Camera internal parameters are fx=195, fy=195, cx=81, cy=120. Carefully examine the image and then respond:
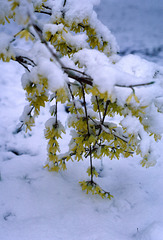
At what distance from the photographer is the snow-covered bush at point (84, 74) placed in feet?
2.32

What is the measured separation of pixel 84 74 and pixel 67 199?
1.03 meters

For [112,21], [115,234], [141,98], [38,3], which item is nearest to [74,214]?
[115,234]

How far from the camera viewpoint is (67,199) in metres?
1.46

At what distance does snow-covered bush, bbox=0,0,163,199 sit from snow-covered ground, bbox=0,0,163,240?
211 millimetres

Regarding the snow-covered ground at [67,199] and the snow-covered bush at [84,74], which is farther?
the snow-covered ground at [67,199]

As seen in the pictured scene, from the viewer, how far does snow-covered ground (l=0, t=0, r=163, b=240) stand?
1.19m

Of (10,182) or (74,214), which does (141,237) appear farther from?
(10,182)

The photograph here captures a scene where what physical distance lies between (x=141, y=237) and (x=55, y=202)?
620 mm

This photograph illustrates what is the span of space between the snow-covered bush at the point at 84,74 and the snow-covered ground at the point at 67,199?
0.21 m

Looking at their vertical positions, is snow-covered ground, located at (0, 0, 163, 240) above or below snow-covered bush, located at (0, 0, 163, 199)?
below

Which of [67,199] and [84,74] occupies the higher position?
[84,74]

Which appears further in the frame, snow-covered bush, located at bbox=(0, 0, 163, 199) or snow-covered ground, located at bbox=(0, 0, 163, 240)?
snow-covered ground, located at bbox=(0, 0, 163, 240)

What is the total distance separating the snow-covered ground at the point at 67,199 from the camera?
1.19 meters

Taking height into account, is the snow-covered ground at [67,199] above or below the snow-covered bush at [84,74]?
below
